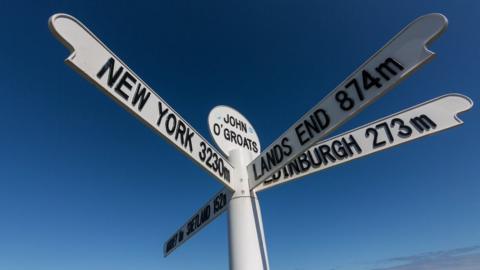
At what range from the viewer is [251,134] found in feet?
9.47

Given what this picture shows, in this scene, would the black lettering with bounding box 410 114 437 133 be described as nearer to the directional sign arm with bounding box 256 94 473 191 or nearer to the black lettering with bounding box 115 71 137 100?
the directional sign arm with bounding box 256 94 473 191

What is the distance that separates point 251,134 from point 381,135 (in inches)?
48.1

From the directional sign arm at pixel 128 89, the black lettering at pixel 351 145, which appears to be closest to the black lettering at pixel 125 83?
the directional sign arm at pixel 128 89

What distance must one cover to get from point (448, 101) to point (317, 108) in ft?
3.67

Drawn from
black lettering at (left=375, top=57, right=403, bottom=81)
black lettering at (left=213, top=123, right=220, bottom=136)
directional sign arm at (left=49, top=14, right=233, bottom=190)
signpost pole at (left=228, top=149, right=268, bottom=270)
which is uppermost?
black lettering at (left=213, top=123, right=220, bottom=136)

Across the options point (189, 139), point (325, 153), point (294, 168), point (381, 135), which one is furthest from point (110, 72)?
point (381, 135)

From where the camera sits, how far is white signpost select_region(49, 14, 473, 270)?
1359 mm

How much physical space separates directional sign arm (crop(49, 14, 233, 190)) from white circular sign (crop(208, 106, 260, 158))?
1.30 feet

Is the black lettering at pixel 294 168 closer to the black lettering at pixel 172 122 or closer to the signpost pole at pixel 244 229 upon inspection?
the signpost pole at pixel 244 229

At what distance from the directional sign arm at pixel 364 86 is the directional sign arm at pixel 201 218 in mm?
509

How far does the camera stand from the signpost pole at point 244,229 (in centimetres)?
196

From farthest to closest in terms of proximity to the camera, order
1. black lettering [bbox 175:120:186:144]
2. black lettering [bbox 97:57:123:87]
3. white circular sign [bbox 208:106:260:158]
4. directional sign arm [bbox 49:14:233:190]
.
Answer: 1. white circular sign [bbox 208:106:260:158]
2. black lettering [bbox 175:120:186:144]
3. black lettering [bbox 97:57:123:87]
4. directional sign arm [bbox 49:14:233:190]

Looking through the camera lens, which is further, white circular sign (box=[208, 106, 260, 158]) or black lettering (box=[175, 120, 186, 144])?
white circular sign (box=[208, 106, 260, 158])

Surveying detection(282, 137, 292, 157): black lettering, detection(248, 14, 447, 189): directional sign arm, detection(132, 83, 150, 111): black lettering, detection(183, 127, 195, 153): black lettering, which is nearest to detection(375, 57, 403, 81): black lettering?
detection(248, 14, 447, 189): directional sign arm
